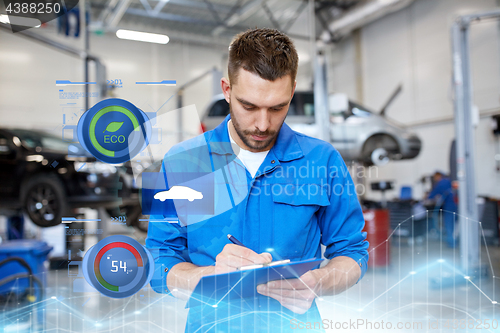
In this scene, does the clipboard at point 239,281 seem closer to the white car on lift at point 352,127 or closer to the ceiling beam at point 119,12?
the white car on lift at point 352,127

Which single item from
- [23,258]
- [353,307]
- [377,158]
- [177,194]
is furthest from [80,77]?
[377,158]

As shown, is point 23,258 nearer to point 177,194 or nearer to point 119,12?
point 177,194

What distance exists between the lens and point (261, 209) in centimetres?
85

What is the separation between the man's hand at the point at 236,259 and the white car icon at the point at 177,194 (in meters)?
0.15

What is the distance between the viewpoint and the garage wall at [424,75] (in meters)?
5.91

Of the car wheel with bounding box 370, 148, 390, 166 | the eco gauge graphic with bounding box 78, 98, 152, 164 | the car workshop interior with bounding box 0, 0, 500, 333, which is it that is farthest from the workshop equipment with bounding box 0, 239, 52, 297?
the car wheel with bounding box 370, 148, 390, 166

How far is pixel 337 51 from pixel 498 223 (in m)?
5.18

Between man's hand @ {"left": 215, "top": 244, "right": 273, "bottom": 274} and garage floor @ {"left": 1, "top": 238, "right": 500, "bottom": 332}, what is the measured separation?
0.13m

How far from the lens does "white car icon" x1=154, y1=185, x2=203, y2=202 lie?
0.78 m

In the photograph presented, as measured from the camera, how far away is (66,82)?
79cm

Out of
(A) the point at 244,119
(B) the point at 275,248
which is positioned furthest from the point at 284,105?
(B) the point at 275,248

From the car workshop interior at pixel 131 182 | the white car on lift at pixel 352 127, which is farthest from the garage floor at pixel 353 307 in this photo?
the white car on lift at pixel 352 127

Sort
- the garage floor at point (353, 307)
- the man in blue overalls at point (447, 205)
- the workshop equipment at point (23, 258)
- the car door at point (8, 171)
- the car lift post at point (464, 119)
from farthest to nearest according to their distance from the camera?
the car lift post at point (464, 119) < the car door at point (8, 171) < the workshop equipment at point (23, 258) < the man in blue overalls at point (447, 205) < the garage floor at point (353, 307)

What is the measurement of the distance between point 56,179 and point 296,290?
2.96 feet
